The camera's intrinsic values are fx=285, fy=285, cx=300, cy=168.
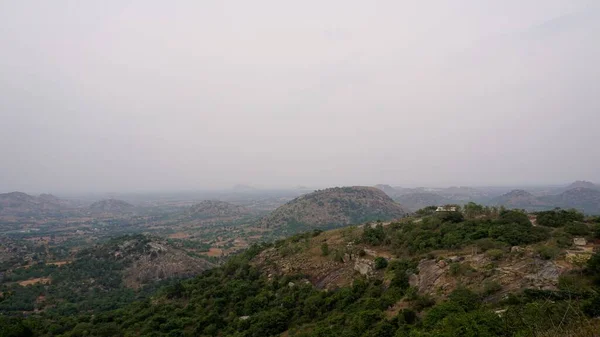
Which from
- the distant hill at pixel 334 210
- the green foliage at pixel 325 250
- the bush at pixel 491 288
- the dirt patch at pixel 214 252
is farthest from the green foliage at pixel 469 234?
the distant hill at pixel 334 210

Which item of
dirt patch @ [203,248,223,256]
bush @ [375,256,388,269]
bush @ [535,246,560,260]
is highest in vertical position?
bush @ [535,246,560,260]

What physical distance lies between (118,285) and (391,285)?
66472 mm

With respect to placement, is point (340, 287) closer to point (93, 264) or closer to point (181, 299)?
point (181, 299)

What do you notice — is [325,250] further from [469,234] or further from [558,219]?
[558,219]

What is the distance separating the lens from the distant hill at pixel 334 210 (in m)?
134

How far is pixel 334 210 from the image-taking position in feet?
471

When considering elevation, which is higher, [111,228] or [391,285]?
[391,285]

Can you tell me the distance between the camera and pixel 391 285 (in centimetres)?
2270

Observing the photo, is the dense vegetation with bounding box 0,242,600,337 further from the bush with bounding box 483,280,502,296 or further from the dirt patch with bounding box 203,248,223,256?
the dirt patch with bounding box 203,248,223,256

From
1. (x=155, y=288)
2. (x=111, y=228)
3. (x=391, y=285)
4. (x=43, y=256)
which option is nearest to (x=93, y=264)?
(x=155, y=288)

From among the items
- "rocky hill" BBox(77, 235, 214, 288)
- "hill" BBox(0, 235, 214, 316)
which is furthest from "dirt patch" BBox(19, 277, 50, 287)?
"rocky hill" BBox(77, 235, 214, 288)

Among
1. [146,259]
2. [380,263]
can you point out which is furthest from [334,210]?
[380,263]

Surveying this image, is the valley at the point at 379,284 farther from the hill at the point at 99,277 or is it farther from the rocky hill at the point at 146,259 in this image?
the rocky hill at the point at 146,259

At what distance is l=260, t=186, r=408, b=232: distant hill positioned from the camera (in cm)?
13438
